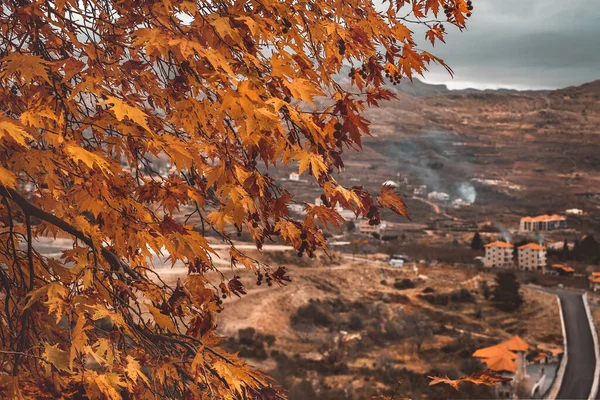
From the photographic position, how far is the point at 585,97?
6289 inches

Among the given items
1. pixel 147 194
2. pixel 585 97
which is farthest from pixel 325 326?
pixel 585 97

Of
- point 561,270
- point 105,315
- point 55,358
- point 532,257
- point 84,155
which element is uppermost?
point 84,155

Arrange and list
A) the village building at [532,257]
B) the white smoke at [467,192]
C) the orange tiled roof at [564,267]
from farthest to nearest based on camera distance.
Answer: the white smoke at [467,192]
the village building at [532,257]
the orange tiled roof at [564,267]

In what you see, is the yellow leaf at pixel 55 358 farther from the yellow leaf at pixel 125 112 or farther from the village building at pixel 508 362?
the village building at pixel 508 362

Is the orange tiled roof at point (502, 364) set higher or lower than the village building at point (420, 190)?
lower

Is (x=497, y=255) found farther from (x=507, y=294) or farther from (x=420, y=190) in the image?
(x=420, y=190)

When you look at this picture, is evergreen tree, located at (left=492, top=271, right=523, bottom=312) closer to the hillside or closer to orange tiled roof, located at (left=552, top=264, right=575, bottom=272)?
orange tiled roof, located at (left=552, top=264, right=575, bottom=272)

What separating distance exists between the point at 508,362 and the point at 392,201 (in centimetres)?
2214

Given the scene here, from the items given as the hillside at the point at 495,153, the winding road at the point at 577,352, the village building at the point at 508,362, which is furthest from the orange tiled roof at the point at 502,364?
the hillside at the point at 495,153

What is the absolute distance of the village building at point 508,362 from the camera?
2208cm

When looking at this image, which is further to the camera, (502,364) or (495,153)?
(495,153)

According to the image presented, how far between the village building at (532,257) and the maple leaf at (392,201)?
181 feet

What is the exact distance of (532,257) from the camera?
178ft

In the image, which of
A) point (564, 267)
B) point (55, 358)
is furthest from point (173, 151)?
point (564, 267)
